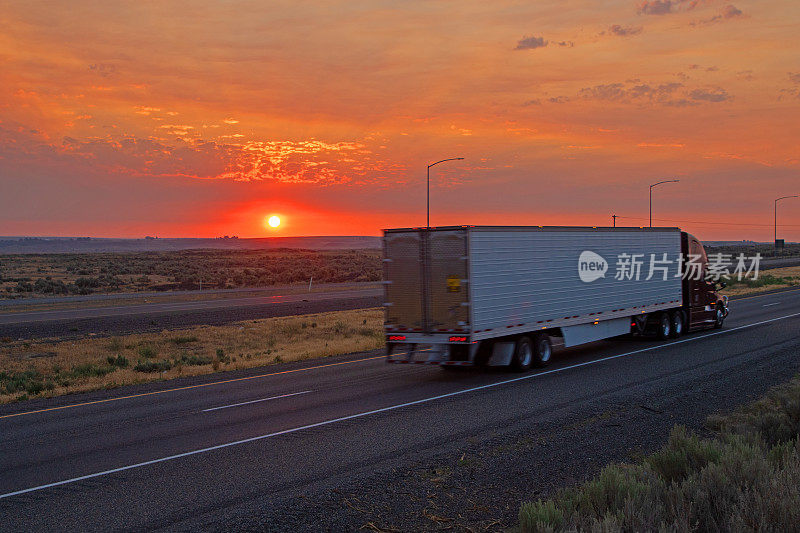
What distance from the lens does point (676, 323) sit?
937 inches

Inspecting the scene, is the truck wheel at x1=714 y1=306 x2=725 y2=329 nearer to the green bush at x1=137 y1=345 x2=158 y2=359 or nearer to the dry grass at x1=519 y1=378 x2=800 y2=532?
the dry grass at x1=519 y1=378 x2=800 y2=532

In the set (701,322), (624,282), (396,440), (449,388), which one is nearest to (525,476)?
(396,440)

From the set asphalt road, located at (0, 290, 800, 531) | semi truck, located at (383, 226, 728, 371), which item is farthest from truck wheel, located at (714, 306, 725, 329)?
asphalt road, located at (0, 290, 800, 531)

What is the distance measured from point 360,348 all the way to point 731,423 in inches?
534

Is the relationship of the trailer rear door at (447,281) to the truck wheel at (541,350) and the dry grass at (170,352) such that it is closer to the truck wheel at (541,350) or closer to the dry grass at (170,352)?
the truck wheel at (541,350)

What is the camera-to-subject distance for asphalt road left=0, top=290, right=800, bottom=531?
25.8 ft

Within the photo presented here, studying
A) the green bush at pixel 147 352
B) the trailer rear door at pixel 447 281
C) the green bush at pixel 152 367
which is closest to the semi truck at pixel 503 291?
the trailer rear door at pixel 447 281

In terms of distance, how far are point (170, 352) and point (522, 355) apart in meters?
13.1

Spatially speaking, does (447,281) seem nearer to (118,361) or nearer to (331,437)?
(331,437)

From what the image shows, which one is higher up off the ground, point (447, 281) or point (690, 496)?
point (447, 281)

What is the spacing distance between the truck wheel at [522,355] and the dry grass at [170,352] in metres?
6.61

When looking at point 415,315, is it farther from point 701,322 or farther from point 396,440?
point 701,322

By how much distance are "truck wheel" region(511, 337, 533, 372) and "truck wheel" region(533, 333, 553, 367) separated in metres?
0.12

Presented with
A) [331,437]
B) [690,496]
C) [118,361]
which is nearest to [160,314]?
[118,361]
